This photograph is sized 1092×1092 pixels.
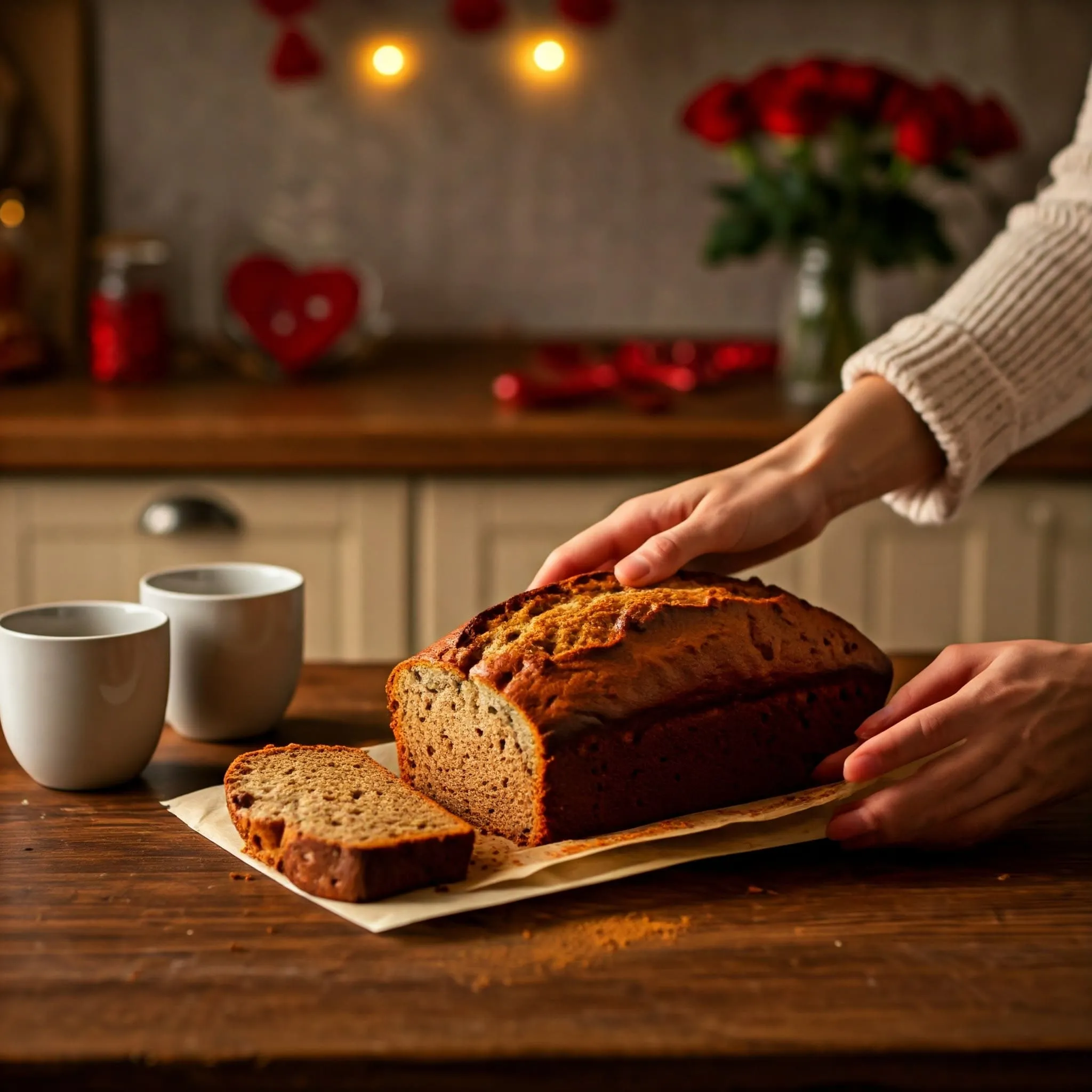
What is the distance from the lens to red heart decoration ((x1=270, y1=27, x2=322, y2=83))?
2.67m

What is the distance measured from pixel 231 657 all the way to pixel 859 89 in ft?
5.01

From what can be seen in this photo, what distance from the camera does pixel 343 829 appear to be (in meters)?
0.89

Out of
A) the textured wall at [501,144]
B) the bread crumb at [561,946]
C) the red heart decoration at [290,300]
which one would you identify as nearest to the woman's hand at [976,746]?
the bread crumb at [561,946]

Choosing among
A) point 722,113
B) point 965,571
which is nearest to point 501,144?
point 722,113

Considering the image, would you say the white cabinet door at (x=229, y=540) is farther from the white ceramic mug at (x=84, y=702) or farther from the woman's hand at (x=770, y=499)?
the white ceramic mug at (x=84, y=702)

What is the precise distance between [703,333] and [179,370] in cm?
Result: 104

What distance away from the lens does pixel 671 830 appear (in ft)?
3.10

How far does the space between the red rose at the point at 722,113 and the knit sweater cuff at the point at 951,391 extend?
1073 mm

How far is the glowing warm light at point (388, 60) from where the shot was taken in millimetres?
2748

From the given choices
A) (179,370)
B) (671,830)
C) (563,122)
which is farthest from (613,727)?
(563,122)

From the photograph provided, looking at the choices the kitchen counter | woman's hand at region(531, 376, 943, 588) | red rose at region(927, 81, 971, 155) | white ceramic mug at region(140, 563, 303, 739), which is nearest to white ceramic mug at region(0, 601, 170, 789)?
white ceramic mug at region(140, 563, 303, 739)

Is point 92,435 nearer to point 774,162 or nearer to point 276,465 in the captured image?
point 276,465

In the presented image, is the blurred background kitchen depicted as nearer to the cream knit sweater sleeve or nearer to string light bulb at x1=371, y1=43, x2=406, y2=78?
string light bulb at x1=371, y1=43, x2=406, y2=78

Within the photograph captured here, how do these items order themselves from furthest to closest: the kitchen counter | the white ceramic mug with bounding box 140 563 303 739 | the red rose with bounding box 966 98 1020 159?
the red rose with bounding box 966 98 1020 159 → the kitchen counter → the white ceramic mug with bounding box 140 563 303 739
